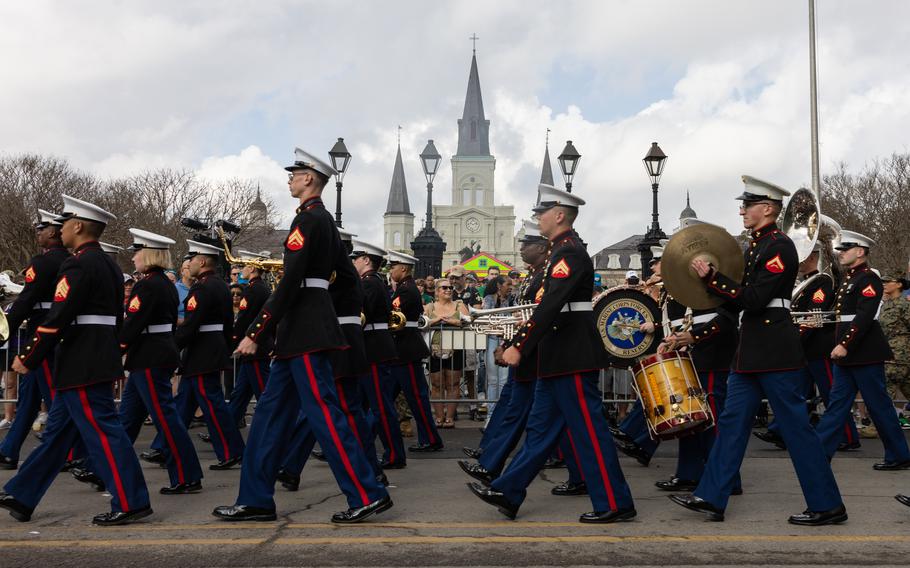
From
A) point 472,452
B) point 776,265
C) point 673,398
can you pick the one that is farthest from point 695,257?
point 472,452

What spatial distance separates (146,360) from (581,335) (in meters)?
3.20

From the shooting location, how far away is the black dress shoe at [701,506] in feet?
21.0

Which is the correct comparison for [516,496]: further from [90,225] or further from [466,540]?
[90,225]

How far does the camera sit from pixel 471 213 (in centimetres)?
16100

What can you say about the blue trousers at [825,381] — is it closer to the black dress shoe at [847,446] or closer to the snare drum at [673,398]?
the black dress shoe at [847,446]

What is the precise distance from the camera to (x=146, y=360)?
766 centimetres

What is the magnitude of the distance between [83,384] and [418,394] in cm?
425

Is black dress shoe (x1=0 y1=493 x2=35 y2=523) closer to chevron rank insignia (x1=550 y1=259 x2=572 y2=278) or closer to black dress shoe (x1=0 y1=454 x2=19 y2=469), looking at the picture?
black dress shoe (x1=0 y1=454 x2=19 y2=469)

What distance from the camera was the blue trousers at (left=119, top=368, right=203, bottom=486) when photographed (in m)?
7.52

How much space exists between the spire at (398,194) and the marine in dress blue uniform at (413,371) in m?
132

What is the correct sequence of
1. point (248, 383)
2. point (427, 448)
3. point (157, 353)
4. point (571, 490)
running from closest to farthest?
point (571, 490) → point (157, 353) → point (248, 383) → point (427, 448)

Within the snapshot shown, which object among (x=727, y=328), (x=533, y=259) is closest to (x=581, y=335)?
(x=727, y=328)

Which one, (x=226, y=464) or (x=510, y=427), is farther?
(x=226, y=464)

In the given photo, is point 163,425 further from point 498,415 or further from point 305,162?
point 498,415
